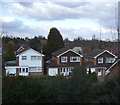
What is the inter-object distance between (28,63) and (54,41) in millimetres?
11589

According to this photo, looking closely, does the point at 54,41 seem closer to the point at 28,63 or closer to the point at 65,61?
the point at 65,61

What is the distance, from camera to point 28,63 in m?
23.5

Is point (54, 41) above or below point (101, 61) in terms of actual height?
above

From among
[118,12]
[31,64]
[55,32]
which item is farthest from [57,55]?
[118,12]

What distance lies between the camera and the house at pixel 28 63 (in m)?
23.1

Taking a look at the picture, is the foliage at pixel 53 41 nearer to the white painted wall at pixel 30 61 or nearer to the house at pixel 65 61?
the house at pixel 65 61

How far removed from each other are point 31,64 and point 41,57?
1780 mm

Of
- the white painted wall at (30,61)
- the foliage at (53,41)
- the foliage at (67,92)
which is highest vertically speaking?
the foliage at (53,41)

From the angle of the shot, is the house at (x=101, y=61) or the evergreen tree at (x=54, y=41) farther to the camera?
the evergreen tree at (x=54, y=41)

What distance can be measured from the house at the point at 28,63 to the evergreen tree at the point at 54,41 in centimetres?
987

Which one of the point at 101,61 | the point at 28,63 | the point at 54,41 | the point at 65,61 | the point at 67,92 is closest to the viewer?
the point at 67,92

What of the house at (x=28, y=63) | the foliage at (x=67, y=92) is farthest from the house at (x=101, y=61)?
the foliage at (x=67, y=92)

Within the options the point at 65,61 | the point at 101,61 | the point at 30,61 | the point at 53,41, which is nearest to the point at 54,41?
the point at 53,41

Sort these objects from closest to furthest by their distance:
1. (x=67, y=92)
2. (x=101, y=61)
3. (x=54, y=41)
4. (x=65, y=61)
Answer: (x=67, y=92)
(x=65, y=61)
(x=101, y=61)
(x=54, y=41)
